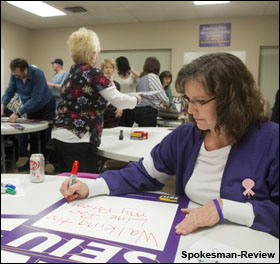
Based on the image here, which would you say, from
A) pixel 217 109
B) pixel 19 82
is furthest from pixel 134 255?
pixel 19 82

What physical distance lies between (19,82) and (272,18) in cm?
475

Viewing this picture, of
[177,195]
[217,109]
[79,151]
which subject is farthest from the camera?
[79,151]

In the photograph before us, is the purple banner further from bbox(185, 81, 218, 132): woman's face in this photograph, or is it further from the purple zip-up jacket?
bbox(185, 81, 218, 132): woman's face

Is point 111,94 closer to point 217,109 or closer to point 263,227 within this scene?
point 217,109

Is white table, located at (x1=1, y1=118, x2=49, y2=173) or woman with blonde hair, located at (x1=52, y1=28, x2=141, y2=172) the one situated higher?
woman with blonde hair, located at (x1=52, y1=28, x2=141, y2=172)

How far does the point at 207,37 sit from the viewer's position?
240 inches

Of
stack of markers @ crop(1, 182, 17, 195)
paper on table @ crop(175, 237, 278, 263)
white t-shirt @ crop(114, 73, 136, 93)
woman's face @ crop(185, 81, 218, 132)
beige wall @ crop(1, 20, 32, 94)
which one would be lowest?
paper on table @ crop(175, 237, 278, 263)

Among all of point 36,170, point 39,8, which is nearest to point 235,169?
point 36,170

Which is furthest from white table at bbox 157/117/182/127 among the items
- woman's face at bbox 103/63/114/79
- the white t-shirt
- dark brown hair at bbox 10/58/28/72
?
dark brown hair at bbox 10/58/28/72

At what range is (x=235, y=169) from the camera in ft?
3.14

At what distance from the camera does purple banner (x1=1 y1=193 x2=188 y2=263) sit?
0.68 meters

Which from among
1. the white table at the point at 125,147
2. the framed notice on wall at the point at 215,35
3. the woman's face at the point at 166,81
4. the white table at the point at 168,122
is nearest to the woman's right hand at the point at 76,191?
the white table at the point at 125,147

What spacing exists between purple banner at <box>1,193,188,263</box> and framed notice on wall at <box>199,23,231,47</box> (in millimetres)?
5789

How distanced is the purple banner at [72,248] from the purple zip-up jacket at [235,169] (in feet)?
0.87
